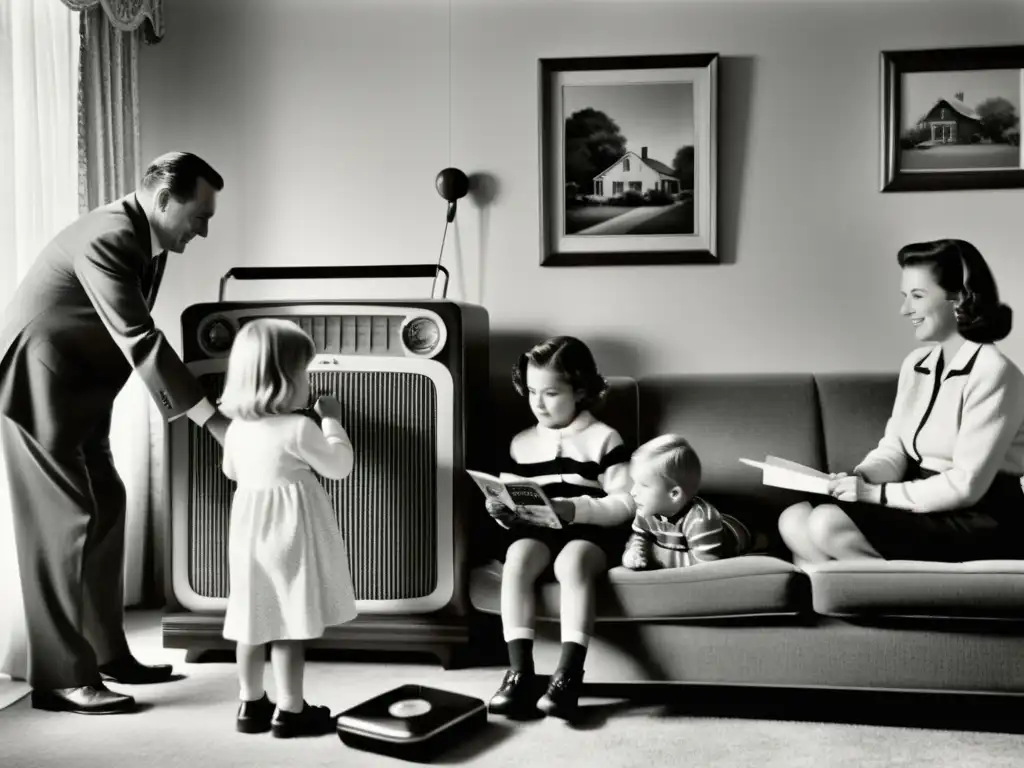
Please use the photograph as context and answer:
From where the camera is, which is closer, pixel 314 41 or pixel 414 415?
pixel 414 415

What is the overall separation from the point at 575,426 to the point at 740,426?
0.46m

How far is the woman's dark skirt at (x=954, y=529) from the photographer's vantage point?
74.8 inches

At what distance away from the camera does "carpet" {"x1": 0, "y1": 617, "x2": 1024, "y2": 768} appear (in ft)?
5.47

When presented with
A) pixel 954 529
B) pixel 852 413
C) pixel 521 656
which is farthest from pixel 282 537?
pixel 852 413

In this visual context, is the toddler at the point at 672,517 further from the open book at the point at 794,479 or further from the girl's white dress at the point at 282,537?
the girl's white dress at the point at 282,537

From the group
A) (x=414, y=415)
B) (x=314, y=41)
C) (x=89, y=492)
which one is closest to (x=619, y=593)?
(x=414, y=415)

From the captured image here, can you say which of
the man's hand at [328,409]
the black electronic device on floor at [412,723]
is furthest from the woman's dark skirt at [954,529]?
the man's hand at [328,409]

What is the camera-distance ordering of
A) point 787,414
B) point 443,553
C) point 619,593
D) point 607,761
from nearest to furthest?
point 607,761 → point 619,593 → point 443,553 → point 787,414

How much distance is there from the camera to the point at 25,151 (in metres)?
2.13

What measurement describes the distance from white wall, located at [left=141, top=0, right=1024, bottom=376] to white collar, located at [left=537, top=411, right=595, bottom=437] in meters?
0.47

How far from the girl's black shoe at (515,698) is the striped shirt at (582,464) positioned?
37cm

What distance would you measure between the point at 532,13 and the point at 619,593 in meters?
1.61

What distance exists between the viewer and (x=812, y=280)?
2.56m

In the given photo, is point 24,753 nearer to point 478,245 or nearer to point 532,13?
point 478,245
